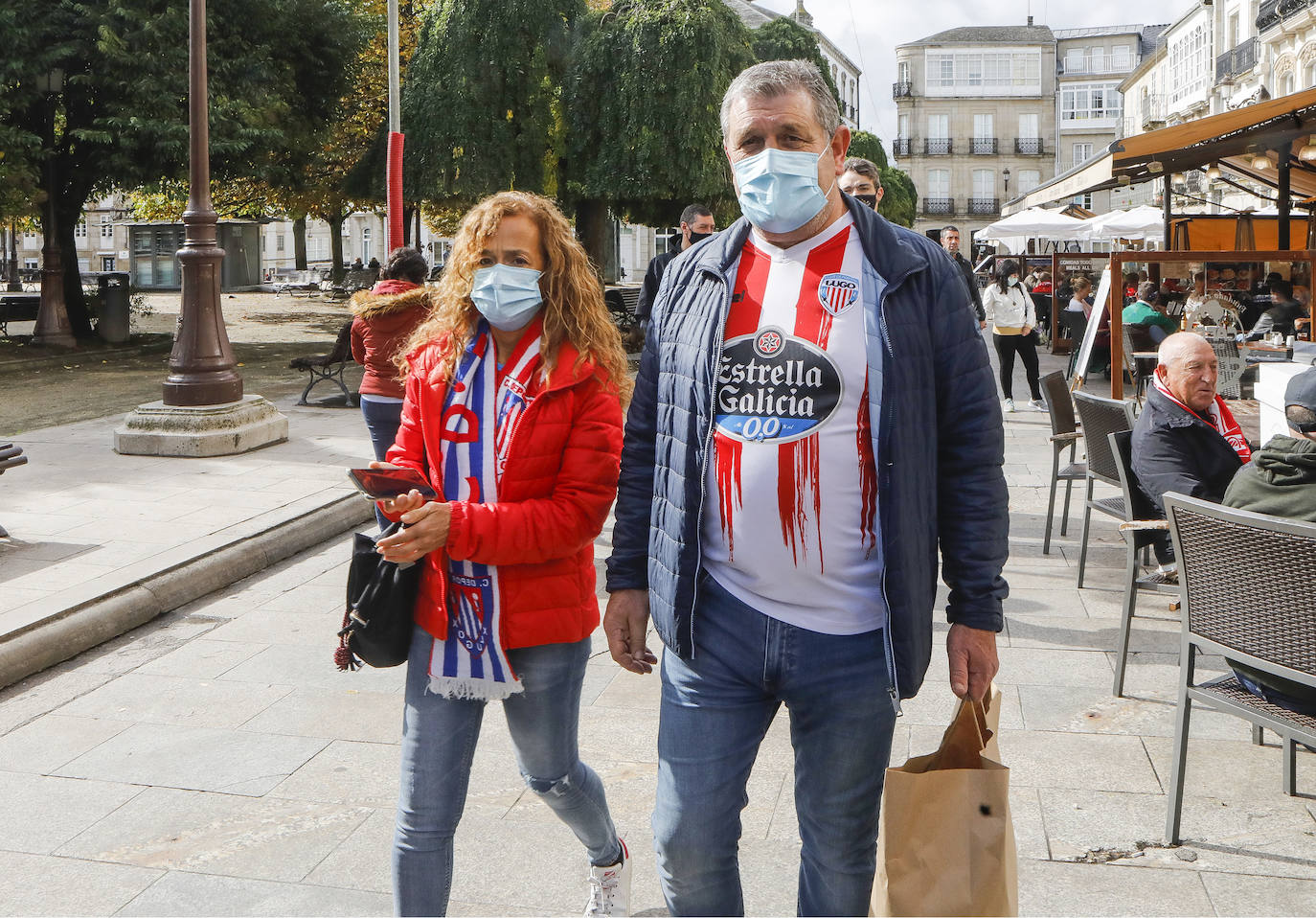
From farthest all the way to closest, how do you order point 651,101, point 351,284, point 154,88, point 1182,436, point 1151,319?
point 351,284 < point 651,101 < point 154,88 < point 1151,319 < point 1182,436

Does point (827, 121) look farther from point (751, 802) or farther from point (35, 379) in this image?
point (35, 379)

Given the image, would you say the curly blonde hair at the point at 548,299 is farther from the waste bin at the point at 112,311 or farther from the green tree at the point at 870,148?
the green tree at the point at 870,148

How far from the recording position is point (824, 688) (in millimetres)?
2238

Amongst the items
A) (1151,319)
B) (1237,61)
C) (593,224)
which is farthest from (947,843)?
(1237,61)

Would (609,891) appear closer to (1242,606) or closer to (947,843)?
(947,843)

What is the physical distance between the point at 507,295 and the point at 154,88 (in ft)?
57.2

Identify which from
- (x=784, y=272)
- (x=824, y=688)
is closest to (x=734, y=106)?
(x=784, y=272)

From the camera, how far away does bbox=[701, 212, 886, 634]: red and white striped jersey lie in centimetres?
221

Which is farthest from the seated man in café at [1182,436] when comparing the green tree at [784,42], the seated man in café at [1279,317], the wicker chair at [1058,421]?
the green tree at [784,42]

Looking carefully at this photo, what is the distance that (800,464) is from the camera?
2207 mm

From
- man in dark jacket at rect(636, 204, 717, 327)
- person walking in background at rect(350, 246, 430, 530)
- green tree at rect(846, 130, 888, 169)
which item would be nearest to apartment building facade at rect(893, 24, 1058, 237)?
green tree at rect(846, 130, 888, 169)

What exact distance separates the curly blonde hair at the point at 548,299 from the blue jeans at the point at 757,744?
67 cm

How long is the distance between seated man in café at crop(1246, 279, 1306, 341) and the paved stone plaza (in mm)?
9091

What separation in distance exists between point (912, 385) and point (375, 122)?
2625 cm
